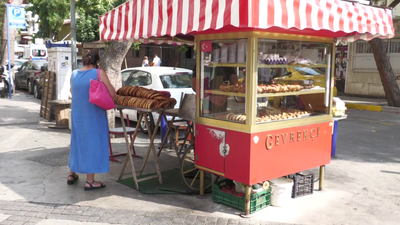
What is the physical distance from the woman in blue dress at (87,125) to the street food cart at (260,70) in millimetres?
595

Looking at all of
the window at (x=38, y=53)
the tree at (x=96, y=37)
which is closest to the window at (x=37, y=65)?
the tree at (x=96, y=37)

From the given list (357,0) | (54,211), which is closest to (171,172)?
(54,211)

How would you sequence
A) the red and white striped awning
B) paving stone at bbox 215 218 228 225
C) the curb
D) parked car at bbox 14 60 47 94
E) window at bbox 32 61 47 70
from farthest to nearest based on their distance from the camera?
window at bbox 32 61 47 70, parked car at bbox 14 60 47 94, the curb, paving stone at bbox 215 218 228 225, the red and white striped awning

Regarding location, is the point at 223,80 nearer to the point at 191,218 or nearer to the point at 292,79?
the point at 292,79

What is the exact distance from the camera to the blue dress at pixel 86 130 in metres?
5.11

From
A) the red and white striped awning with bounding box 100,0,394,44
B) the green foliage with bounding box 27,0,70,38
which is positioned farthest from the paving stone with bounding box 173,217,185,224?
the green foliage with bounding box 27,0,70,38

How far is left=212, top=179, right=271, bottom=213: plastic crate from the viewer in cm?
466

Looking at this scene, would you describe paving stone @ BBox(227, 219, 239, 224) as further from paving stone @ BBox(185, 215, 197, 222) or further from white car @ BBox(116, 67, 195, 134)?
white car @ BBox(116, 67, 195, 134)

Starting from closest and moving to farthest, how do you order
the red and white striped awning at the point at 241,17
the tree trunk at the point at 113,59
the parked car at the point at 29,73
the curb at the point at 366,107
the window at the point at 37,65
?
1. the red and white striped awning at the point at 241,17
2. the tree trunk at the point at 113,59
3. the curb at the point at 366,107
4. the parked car at the point at 29,73
5. the window at the point at 37,65

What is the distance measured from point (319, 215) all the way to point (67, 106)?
7160 millimetres

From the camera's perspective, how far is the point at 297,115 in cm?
512

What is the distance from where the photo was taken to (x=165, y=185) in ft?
18.2

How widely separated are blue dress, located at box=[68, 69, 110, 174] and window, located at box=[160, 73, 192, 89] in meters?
3.68

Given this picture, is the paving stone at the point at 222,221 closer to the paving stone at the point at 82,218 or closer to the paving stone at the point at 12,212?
the paving stone at the point at 82,218
